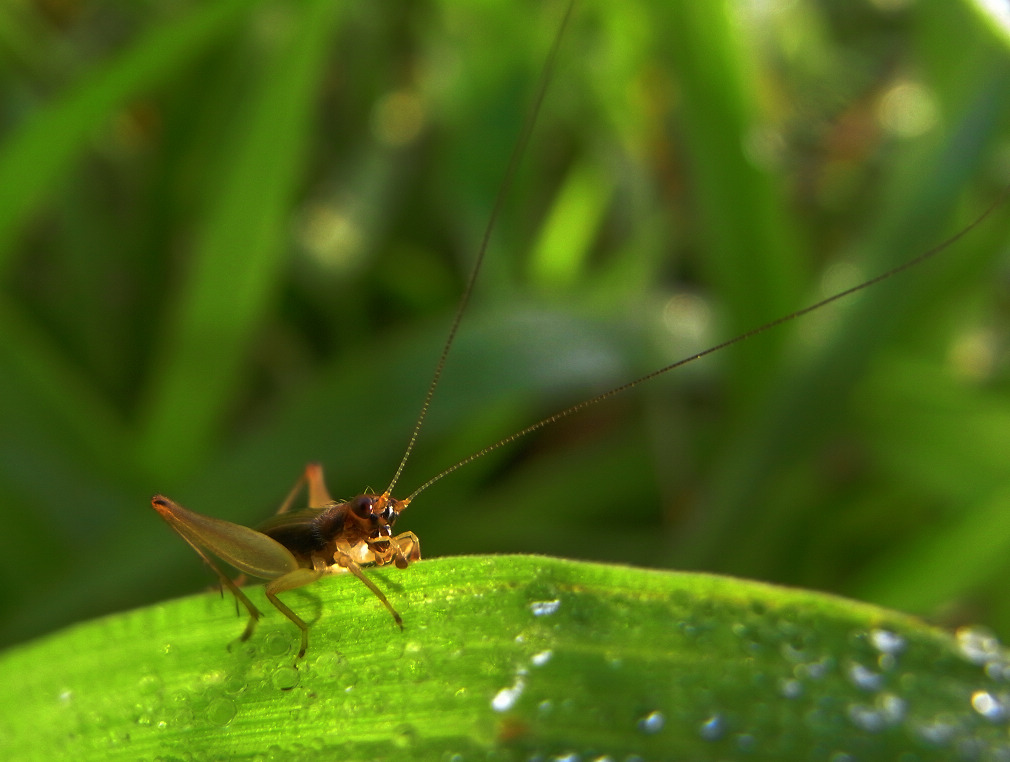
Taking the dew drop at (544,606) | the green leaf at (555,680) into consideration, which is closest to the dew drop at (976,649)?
the green leaf at (555,680)

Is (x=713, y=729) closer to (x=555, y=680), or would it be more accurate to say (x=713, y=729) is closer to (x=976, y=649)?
(x=555, y=680)

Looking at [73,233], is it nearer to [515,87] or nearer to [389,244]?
[389,244]

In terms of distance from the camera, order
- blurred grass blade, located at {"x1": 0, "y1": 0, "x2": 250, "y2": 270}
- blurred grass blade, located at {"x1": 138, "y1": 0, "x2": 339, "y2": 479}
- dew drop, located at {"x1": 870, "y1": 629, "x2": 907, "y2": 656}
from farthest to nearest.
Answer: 1. blurred grass blade, located at {"x1": 138, "y1": 0, "x2": 339, "y2": 479}
2. blurred grass blade, located at {"x1": 0, "y1": 0, "x2": 250, "y2": 270}
3. dew drop, located at {"x1": 870, "y1": 629, "x2": 907, "y2": 656}

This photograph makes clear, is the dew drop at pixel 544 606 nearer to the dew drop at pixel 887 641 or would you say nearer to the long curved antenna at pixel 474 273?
the dew drop at pixel 887 641

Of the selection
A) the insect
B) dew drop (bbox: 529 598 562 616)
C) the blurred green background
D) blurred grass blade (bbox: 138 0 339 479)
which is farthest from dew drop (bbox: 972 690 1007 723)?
blurred grass blade (bbox: 138 0 339 479)

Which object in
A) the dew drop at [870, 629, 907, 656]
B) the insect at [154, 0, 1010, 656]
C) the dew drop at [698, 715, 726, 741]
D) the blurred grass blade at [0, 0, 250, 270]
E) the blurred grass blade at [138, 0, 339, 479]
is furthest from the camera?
the blurred grass blade at [138, 0, 339, 479]

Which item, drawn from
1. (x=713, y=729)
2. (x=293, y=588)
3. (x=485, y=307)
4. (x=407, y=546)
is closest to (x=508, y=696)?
(x=713, y=729)

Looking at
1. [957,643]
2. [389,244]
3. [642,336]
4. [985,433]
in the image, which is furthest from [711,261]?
[957,643]

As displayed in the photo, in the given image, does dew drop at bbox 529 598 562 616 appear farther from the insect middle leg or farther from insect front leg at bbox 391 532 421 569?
insect front leg at bbox 391 532 421 569
